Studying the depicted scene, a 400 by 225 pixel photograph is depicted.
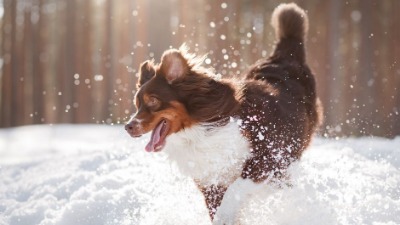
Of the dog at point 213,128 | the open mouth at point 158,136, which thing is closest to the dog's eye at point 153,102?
the dog at point 213,128

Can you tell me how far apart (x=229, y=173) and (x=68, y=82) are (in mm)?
22934

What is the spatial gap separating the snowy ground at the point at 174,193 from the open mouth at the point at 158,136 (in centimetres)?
42

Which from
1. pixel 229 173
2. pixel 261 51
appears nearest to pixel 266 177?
pixel 229 173

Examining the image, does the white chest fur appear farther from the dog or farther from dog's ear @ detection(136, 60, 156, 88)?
dog's ear @ detection(136, 60, 156, 88)

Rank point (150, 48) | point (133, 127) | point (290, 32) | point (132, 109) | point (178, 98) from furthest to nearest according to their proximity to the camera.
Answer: point (150, 48), point (132, 109), point (290, 32), point (178, 98), point (133, 127)

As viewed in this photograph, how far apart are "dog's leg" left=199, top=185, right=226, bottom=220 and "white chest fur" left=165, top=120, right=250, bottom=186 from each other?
0.04 m

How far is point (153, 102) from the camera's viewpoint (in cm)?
398

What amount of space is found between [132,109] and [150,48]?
8.97m

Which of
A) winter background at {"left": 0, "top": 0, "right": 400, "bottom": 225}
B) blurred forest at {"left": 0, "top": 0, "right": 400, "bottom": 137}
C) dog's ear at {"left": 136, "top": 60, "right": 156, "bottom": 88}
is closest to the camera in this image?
dog's ear at {"left": 136, "top": 60, "right": 156, "bottom": 88}

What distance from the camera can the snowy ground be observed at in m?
4.27

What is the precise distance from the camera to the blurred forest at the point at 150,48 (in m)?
17.4

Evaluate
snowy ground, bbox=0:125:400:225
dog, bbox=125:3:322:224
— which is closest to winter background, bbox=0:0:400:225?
snowy ground, bbox=0:125:400:225

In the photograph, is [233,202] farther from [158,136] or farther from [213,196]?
[158,136]

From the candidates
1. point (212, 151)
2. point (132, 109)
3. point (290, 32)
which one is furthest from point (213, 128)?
point (132, 109)
